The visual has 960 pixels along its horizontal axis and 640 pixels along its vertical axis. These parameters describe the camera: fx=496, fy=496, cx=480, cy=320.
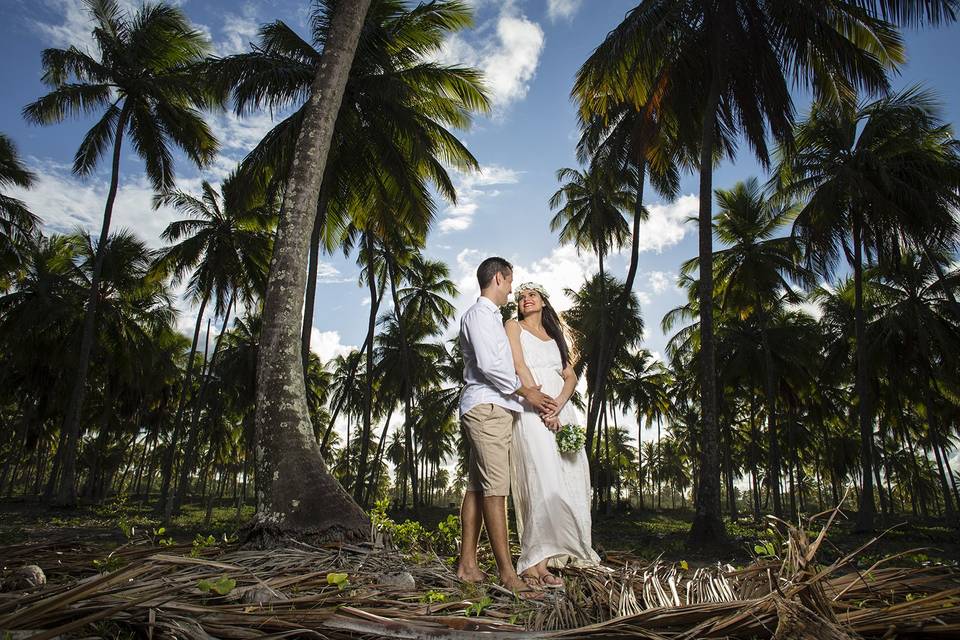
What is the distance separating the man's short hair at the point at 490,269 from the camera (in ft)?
11.6

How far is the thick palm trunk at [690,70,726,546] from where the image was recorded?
32.5 ft

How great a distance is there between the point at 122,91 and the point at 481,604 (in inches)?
738

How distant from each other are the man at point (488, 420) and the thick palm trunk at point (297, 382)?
742 millimetres

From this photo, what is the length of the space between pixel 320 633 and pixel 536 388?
1960 mm

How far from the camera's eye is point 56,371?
895 inches

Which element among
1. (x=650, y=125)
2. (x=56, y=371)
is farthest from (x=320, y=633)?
(x=56, y=371)

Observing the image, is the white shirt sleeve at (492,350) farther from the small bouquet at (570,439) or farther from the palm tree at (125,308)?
the palm tree at (125,308)

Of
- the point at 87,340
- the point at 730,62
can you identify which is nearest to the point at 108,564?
the point at 730,62

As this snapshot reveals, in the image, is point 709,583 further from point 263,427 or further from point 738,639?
point 263,427

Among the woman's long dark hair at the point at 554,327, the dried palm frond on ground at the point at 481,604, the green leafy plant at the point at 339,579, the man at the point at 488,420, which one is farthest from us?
the woman's long dark hair at the point at 554,327

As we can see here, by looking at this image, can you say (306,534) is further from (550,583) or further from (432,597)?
(550,583)

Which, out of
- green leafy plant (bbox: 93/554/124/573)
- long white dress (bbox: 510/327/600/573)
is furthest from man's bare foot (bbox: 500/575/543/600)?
green leafy plant (bbox: 93/554/124/573)

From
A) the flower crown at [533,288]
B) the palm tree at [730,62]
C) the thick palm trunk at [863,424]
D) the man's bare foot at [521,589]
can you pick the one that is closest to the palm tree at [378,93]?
the palm tree at [730,62]

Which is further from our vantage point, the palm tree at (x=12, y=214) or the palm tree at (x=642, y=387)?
the palm tree at (x=642, y=387)
